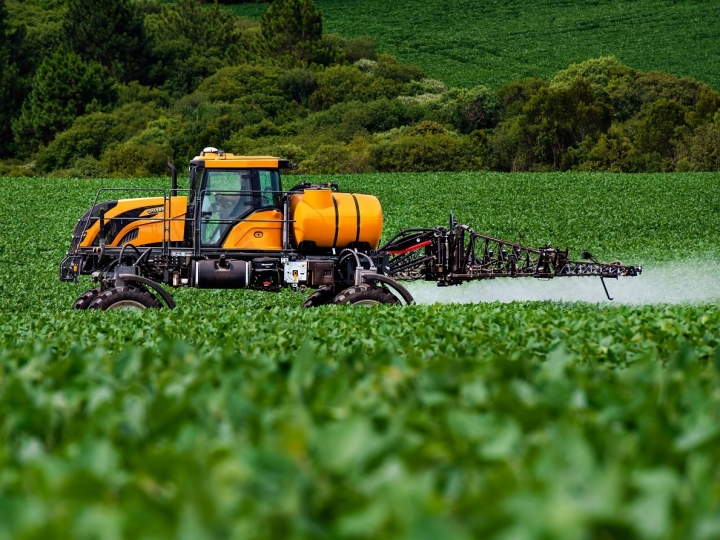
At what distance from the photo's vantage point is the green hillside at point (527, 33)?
85562mm

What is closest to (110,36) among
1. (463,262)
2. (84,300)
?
(463,262)

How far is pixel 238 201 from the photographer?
15.2 metres

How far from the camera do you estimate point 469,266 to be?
16.3 m

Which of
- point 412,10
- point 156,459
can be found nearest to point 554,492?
point 156,459

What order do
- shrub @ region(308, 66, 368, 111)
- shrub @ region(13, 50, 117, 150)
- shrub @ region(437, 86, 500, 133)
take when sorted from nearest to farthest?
1. shrub @ region(437, 86, 500, 133)
2. shrub @ region(308, 66, 368, 111)
3. shrub @ region(13, 50, 117, 150)

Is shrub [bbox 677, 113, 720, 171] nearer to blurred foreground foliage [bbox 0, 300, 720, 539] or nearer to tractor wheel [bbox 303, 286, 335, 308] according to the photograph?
tractor wheel [bbox 303, 286, 335, 308]

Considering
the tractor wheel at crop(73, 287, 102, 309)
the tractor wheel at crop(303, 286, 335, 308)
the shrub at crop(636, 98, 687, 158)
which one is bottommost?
the shrub at crop(636, 98, 687, 158)

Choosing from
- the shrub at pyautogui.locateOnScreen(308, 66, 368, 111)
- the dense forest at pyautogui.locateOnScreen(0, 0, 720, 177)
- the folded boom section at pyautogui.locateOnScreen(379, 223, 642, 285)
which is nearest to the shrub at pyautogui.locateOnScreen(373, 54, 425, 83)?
the dense forest at pyautogui.locateOnScreen(0, 0, 720, 177)

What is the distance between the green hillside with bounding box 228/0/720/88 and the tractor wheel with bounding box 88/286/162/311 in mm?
68937

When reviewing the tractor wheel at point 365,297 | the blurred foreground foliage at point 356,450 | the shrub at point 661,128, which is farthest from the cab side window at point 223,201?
the shrub at point 661,128

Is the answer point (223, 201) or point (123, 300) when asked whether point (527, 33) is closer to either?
point (223, 201)

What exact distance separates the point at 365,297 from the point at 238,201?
254cm

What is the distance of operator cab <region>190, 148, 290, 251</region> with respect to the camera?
15062 mm

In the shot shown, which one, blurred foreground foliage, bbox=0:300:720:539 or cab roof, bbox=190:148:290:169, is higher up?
blurred foreground foliage, bbox=0:300:720:539
